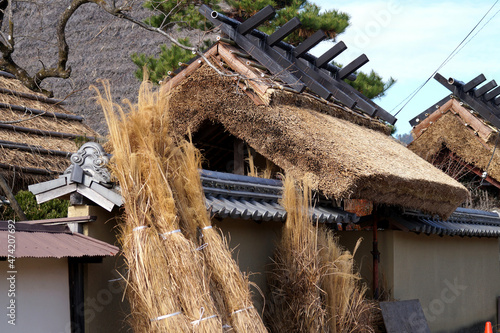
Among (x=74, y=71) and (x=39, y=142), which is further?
(x=74, y=71)

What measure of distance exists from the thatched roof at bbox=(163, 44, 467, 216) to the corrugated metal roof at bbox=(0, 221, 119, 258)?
2.69 m

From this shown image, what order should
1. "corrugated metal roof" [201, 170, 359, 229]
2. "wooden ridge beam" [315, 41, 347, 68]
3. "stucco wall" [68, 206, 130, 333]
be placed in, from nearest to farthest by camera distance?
1. "stucco wall" [68, 206, 130, 333]
2. "corrugated metal roof" [201, 170, 359, 229]
3. "wooden ridge beam" [315, 41, 347, 68]

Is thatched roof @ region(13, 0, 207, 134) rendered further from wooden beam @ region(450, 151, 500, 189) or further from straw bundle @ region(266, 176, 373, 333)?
straw bundle @ region(266, 176, 373, 333)

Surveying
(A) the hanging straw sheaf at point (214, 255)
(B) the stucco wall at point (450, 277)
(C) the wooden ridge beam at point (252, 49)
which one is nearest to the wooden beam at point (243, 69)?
(C) the wooden ridge beam at point (252, 49)

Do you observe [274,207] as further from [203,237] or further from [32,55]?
[32,55]

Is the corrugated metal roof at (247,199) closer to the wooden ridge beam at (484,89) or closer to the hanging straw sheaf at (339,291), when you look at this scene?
the hanging straw sheaf at (339,291)

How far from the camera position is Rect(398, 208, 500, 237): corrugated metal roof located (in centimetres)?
785

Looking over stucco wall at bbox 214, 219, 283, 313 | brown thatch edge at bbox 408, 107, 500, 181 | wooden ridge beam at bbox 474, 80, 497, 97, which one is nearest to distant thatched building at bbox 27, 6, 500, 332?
stucco wall at bbox 214, 219, 283, 313

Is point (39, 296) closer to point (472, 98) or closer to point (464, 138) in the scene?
point (464, 138)

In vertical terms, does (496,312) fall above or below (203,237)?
below

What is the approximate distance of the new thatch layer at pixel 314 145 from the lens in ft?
19.9

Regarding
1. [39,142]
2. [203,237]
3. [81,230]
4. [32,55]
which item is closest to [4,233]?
[81,230]

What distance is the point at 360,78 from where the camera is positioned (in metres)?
12.2

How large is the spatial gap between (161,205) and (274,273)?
6.08ft
